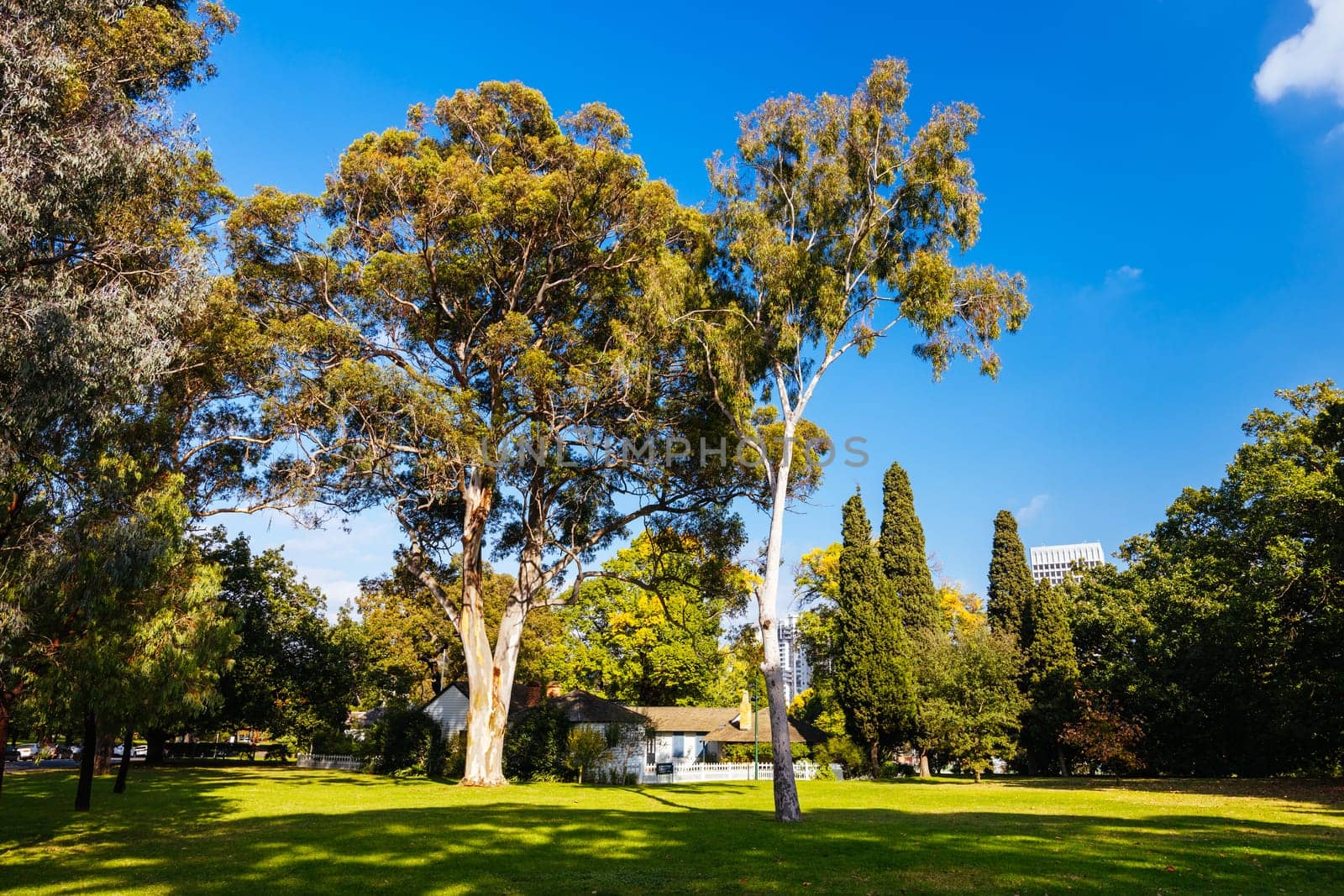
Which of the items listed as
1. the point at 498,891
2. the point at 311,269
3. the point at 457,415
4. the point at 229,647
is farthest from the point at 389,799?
the point at 311,269

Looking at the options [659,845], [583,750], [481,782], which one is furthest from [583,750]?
[659,845]

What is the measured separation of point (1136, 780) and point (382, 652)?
3773 cm

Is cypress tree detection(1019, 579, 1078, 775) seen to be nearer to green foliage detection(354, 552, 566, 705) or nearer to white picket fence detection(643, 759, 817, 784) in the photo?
white picket fence detection(643, 759, 817, 784)

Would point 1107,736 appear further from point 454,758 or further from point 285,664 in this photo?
point 285,664

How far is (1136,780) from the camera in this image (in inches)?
1139

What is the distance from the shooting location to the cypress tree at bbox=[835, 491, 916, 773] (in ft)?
119

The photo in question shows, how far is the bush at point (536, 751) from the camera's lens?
31.0 m

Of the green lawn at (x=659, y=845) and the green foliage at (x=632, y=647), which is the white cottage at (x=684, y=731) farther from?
the green lawn at (x=659, y=845)

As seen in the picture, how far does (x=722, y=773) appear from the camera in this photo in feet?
125

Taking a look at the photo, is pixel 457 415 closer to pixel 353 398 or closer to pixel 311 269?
pixel 353 398

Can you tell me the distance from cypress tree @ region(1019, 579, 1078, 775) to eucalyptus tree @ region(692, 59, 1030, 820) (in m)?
23.0

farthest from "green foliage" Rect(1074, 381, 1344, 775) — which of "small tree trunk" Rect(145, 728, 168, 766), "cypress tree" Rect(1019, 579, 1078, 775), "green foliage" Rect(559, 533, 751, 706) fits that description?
"small tree trunk" Rect(145, 728, 168, 766)

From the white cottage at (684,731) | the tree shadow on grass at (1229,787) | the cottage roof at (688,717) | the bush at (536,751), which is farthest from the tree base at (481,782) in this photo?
the tree shadow on grass at (1229,787)

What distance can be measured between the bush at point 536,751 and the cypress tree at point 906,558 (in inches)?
751
